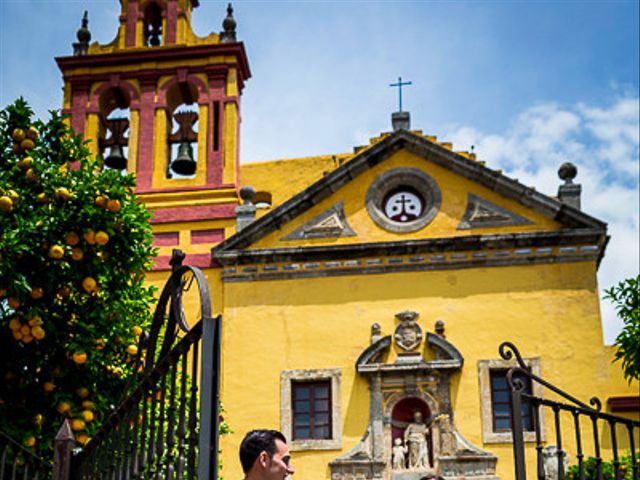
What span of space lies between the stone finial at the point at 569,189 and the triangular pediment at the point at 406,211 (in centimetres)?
36

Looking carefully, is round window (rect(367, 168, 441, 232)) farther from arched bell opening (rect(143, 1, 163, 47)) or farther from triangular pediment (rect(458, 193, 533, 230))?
arched bell opening (rect(143, 1, 163, 47))

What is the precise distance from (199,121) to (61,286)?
9.55 meters

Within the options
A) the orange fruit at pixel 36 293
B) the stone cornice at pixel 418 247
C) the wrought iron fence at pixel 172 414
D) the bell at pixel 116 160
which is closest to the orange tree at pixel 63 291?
the orange fruit at pixel 36 293

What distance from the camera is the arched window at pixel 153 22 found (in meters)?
19.9

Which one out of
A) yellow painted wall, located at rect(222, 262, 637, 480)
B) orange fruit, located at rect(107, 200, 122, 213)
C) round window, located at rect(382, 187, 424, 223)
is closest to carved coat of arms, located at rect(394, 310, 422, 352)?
yellow painted wall, located at rect(222, 262, 637, 480)

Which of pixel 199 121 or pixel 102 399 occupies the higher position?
pixel 199 121

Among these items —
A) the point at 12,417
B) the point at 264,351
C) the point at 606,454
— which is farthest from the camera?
the point at 264,351

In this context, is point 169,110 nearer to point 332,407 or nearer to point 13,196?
point 332,407

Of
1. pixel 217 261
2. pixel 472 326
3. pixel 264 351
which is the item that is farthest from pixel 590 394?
pixel 217 261

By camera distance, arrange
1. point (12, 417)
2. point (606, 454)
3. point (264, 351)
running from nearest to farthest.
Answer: point (12, 417) < point (606, 454) < point (264, 351)

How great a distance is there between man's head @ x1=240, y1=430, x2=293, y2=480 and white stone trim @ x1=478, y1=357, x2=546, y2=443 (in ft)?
37.7

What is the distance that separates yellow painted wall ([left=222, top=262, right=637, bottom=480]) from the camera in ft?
51.3

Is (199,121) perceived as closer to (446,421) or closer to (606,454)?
(446,421)

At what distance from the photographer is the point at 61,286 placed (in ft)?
29.9
